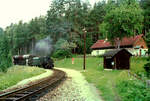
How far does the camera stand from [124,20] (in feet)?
133

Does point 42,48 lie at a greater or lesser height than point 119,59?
greater

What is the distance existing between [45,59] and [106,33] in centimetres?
1718

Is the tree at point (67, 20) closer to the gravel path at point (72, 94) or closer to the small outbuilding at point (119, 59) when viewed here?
the small outbuilding at point (119, 59)

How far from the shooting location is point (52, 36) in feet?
216

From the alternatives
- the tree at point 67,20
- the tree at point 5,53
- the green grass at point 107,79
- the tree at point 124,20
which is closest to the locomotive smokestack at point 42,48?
the tree at point 67,20

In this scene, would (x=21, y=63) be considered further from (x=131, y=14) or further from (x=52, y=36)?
(x=131, y=14)

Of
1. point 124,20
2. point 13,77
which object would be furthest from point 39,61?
point 124,20

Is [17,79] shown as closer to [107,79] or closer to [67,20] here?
[107,79]

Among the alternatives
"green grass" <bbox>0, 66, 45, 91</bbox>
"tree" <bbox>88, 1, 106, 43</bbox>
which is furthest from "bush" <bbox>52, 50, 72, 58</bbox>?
"green grass" <bbox>0, 66, 45, 91</bbox>

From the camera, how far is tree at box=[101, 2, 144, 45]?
4047cm

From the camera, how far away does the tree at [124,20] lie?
133 feet

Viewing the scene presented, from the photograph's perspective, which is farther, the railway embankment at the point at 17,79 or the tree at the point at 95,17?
the tree at the point at 95,17

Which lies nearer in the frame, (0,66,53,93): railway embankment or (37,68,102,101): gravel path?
(37,68,102,101): gravel path

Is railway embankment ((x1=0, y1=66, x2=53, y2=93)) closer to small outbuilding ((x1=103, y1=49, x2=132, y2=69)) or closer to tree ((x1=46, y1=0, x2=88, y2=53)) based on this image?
small outbuilding ((x1=103, y1=49, x2=132, y2=69))
